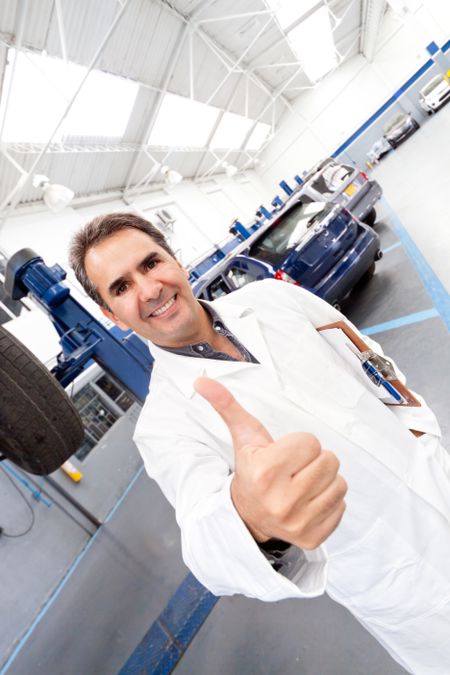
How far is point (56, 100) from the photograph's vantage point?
6215 mm

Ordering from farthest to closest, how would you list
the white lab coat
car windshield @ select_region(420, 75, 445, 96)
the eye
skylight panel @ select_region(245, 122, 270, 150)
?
skylight panel @ select_region(245, 122, 270, 150), car windshield @ select_region(420, 75, 445, 96), the eye, the white lab coat

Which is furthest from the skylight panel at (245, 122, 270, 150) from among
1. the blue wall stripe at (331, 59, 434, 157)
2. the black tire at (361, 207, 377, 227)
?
the black tire at (361, 207, 377, 227)

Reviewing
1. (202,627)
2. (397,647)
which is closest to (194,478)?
(397,647)

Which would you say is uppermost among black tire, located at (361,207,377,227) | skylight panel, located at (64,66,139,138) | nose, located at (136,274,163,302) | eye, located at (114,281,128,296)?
skylight panel, located at (64,66,139,138)

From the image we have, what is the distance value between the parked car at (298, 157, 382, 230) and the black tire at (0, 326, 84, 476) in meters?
4.09

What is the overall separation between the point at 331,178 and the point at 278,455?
5583 millimetres

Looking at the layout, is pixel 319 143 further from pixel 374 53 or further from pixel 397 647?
pixel 397 647

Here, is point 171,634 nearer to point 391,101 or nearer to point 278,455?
point 278,455

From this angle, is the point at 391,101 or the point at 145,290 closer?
the point at 145,290

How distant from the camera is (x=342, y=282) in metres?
4.01

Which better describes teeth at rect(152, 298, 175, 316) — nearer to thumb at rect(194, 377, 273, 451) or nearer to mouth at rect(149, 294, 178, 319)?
mouth at rect(149, 294, 178, 319)

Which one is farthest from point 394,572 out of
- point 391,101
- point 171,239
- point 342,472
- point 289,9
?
point 391,101

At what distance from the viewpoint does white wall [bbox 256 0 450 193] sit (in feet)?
53.4

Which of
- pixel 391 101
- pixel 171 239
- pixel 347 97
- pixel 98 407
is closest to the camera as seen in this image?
pixel 98 407
